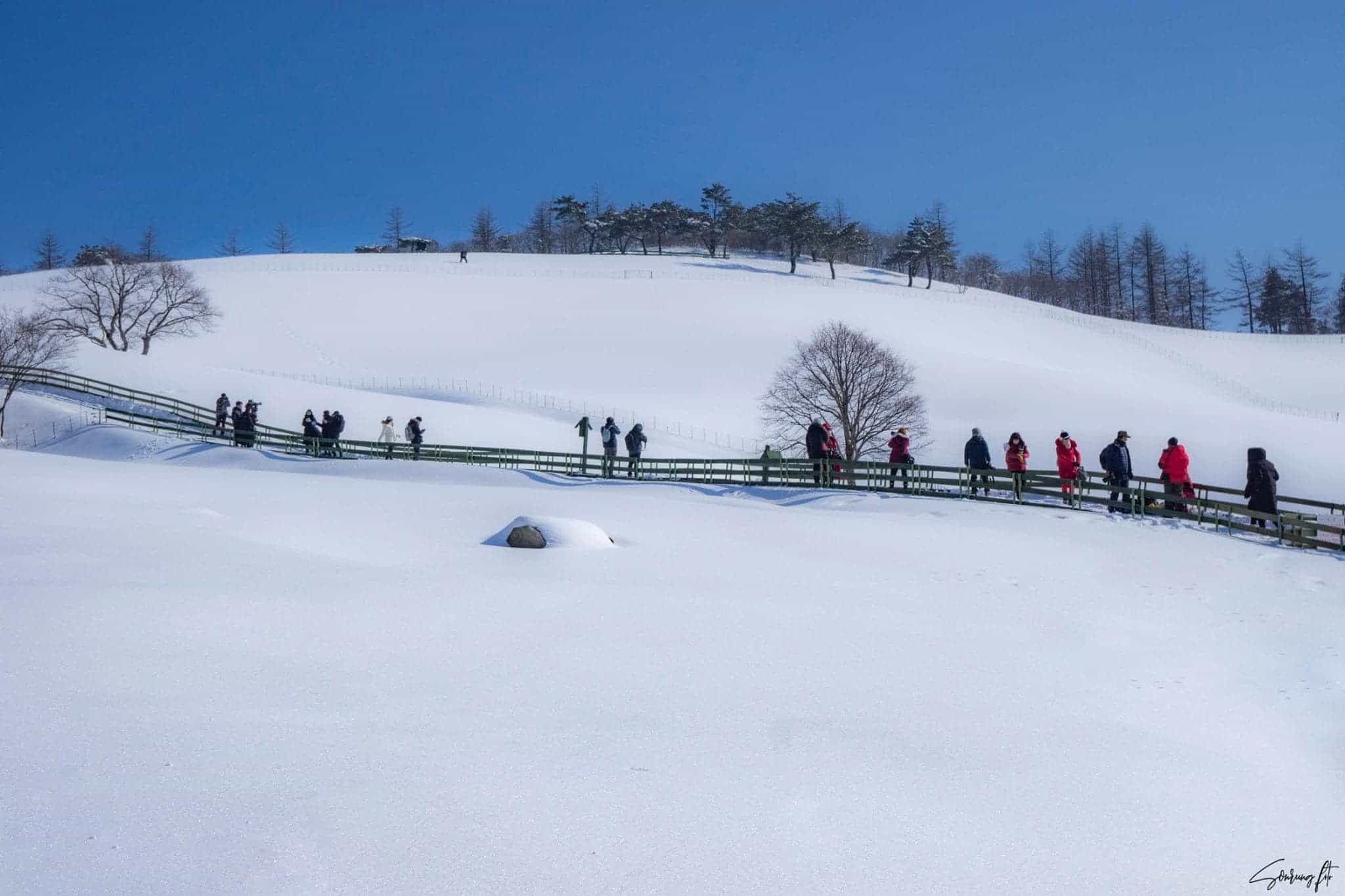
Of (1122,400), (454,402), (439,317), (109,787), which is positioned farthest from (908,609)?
(439,317)

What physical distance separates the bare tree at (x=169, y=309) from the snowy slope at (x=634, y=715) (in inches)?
1825

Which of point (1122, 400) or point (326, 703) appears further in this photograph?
point (1122, 400)

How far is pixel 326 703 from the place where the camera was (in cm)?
806

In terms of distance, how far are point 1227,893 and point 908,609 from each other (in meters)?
6.51

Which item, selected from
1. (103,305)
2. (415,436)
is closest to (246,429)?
(415,436)

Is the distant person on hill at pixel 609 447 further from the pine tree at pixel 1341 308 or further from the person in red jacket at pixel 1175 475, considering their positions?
the pine tree at pixel 1341 308

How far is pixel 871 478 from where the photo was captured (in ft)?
79.5

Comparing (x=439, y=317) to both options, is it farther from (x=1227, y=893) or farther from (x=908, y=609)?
(x=1227, y=893)

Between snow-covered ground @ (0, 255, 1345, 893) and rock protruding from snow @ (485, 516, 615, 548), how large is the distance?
19cm

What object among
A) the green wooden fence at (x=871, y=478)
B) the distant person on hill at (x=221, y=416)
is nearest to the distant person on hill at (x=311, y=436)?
the green wooden fence at (x=871, y=478)

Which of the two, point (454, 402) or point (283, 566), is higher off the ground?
point (454, 402)

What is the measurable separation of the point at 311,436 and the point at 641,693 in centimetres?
2583

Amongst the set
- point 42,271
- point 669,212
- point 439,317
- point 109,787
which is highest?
point 669,212

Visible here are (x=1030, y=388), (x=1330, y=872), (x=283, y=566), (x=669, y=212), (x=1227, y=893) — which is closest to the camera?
(x=1227, y=893)
